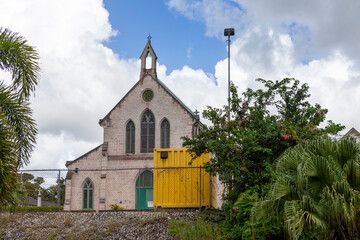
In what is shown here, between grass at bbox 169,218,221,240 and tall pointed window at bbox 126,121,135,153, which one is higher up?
tall pointed window at bbox 126,121,135,153

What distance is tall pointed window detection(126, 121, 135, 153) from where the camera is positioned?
3422cm

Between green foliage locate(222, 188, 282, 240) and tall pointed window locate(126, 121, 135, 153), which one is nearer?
green foliage locate(222, 188, 282, 240)

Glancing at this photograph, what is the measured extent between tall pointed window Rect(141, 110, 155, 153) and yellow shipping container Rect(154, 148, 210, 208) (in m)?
14.6

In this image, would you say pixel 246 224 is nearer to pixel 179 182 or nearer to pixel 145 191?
pixel 179 182

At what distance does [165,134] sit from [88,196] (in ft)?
24.6

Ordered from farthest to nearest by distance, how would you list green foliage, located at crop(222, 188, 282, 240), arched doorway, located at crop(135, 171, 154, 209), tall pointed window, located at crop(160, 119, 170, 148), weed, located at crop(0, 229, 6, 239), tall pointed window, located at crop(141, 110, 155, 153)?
tall pointed window, located at crop(141, 110, 155, 153) < tall pointed window, located at crop(160, 119, 170, 148) < arched doorway, located at crop(135, 171, 154, 209) < weed, located at crop(0, 229, 6, 239) < green foliage, located at crop(222, 188, 282, 240)

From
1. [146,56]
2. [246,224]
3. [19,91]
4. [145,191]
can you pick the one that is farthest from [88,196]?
[19,91]

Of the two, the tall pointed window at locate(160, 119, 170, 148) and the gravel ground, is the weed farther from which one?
the tall pointed window at locate(160, 119, 170, 148)

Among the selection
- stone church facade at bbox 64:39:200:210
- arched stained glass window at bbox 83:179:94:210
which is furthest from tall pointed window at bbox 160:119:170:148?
arched stained glass window at bbox 83:179:94:210

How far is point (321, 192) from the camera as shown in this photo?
10.4 m

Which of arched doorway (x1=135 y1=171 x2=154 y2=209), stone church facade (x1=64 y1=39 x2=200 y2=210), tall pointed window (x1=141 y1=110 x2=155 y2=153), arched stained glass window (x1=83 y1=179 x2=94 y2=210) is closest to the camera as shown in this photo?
arched doorway (x1=135 y1=171 x2=154 y2=209)

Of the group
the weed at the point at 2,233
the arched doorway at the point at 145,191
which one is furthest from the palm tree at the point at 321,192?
the arched doorway at the point at 145,191

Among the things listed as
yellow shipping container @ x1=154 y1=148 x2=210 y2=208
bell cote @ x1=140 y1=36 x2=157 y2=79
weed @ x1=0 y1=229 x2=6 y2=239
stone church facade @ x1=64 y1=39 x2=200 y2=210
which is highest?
bell cote @ x1=140 y1=36 x2=157 y2=79

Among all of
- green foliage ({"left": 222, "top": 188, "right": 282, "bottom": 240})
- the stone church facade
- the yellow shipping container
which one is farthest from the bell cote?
green foliage ({"left": 222, "top": 188, "right": 282, "bottom": 240})
